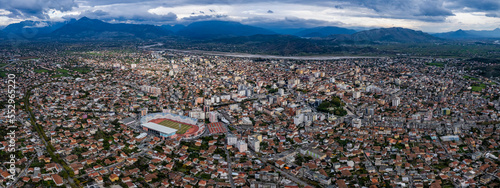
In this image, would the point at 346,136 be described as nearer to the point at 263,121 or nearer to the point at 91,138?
the point at 263,121

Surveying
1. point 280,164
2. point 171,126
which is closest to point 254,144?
point 280,164

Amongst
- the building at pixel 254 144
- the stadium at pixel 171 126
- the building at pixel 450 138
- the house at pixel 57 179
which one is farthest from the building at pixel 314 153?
the house at pixel 57 179

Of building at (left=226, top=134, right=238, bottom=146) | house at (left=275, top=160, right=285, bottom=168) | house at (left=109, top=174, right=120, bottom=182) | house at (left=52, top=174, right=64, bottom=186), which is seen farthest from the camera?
building at (left=226, top=134, right=238, bottom=146)

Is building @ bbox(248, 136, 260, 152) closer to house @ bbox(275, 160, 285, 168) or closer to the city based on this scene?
the city

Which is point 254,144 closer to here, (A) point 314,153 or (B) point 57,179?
(A) point 314,153

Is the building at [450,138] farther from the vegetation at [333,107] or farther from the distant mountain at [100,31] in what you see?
the distant mountain at [100,31]

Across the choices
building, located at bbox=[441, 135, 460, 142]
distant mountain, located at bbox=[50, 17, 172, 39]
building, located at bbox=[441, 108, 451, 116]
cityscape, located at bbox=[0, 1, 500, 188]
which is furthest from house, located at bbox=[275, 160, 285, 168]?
distant mountain, located at bbox=[50, 17, 172, 39]
